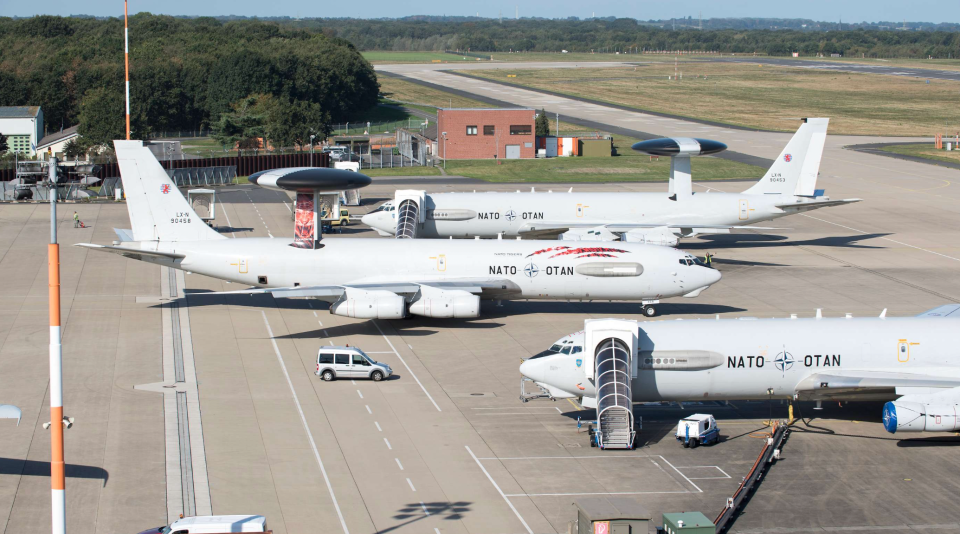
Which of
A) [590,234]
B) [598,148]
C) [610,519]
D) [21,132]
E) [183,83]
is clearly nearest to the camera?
[610,519]

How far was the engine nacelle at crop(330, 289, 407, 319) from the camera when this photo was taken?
53.1m

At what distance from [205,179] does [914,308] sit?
80707 millimetres

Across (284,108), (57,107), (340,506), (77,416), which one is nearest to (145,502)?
(340,506)

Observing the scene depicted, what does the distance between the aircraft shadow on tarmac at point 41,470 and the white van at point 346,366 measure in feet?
41.6

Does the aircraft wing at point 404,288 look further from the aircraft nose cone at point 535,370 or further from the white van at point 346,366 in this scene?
the aircraft nose cone at point 535,370

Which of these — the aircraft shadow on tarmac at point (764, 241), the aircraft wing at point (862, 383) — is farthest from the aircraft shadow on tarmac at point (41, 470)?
the aircraft shadow on tarmac at point (764, 241)

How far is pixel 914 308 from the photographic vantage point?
60.1m

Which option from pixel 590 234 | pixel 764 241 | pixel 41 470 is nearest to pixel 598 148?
pixel 764 241

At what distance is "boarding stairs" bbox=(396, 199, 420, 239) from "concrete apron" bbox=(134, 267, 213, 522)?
17867 millimetres

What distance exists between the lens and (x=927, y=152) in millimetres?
139750

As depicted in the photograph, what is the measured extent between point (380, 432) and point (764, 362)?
15403 millimetres

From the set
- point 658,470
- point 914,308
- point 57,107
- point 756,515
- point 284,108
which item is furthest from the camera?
point 57,107

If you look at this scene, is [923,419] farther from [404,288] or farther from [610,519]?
[404,288]

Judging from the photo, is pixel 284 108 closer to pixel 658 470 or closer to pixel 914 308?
pixel 914 308
